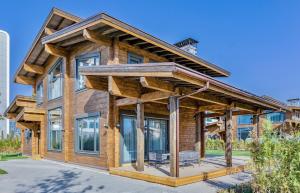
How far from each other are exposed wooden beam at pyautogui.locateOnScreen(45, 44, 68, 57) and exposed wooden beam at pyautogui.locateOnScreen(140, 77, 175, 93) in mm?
7720

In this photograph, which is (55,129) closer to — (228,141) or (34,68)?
(34,68)

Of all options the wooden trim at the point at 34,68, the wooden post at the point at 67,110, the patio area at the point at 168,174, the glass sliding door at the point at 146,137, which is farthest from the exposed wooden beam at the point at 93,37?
the wooden trim at the point at 34,68

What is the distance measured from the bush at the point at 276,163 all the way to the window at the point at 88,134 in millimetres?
7394

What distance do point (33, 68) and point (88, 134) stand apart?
8820 millimetres

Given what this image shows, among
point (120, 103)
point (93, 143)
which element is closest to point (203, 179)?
point (120, 103)

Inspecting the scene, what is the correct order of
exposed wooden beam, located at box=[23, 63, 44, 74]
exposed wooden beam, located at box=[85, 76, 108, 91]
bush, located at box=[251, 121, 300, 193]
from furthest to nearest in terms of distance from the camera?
exposed wooden beam, located at box=[23, 63, 44, 74] < exposed wooden beam, located at box=[85, 76, 108, 91] < bush, located at box=[251, 121, 300, 193]

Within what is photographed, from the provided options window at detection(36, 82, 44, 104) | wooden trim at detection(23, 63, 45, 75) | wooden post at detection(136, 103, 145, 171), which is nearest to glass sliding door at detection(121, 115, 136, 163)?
wooden post at detection(136, 103, 145, 171)

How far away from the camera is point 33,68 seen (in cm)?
1927

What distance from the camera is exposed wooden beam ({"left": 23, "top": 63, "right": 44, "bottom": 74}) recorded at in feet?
62.5

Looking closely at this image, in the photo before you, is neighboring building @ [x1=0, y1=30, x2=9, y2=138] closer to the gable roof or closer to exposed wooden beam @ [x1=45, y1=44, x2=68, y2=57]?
the gable roof

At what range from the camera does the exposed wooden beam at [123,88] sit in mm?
9523

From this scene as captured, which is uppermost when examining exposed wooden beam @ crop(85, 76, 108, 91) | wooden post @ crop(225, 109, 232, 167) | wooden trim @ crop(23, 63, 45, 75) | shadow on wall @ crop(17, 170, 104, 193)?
wooden trim @ crop(23, 63, 45, 75)

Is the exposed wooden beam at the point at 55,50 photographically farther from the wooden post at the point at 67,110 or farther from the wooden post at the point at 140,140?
the wooden post at the point at 140,140

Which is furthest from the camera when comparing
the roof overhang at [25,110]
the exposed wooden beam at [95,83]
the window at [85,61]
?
the roof overhang at [25,110]
